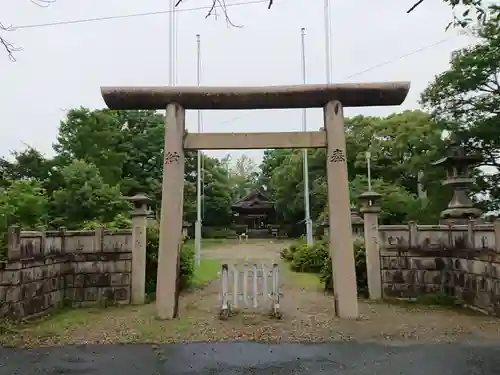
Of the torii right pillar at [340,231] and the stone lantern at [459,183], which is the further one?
the stone lantern at [459,183]


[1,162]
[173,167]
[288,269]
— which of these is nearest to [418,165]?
[288,269]

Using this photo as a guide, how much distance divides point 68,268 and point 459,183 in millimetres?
9462

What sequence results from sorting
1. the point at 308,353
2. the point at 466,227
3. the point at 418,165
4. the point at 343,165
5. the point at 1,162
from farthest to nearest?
the point at 1,162 < the point at 418,165 < the point at 466,227 < the point at 343,165 < the point at 308,353

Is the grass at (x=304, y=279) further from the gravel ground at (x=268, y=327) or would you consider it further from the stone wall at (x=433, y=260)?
the gravel ground at (x=268, y=327)

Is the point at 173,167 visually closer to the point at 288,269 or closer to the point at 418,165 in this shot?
the point at 288,269

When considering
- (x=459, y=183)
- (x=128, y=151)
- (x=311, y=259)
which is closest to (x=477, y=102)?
(x=459, y=183)

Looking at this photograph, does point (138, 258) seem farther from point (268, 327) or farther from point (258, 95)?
point (258, 95)

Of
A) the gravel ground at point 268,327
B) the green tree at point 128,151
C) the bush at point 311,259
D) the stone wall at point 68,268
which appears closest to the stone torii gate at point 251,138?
the gravel ground at point 268,327

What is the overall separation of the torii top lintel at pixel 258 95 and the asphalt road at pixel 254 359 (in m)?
4.32

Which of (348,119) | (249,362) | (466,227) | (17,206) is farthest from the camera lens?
(348,119)

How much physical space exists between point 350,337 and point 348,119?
2310 centimetres

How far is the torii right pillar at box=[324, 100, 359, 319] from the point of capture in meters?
8.03

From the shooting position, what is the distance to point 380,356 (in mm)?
5820

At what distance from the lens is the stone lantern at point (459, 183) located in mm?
11211
